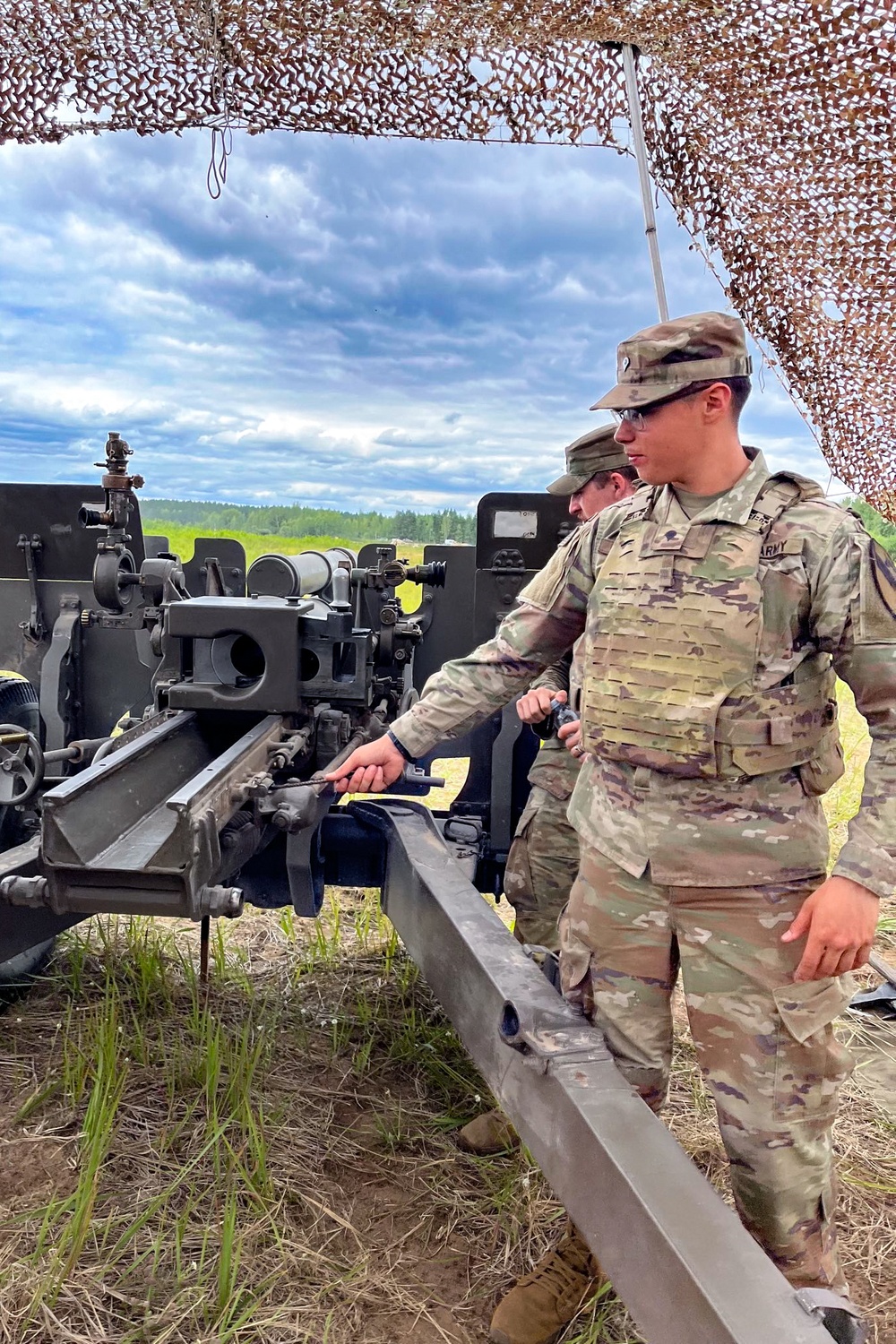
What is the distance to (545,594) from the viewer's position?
7.66 feet

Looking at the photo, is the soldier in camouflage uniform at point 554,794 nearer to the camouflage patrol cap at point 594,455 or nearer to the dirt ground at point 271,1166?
the camouflage patrol cap at point 594,455

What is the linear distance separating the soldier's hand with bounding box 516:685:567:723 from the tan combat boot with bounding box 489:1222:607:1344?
141 cm

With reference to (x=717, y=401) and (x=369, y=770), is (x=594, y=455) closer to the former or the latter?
(x=717, y=401)

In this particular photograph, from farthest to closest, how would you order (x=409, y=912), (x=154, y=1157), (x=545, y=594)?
(x=154, y=1157) → (x=409, y=912) → (x=545, y=594)

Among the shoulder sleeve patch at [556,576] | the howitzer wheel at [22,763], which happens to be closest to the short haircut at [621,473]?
the shoulder sleeve patch at [556,576]

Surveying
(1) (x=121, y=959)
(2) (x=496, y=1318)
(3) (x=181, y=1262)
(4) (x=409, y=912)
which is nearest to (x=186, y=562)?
(1) (x=121, y=959)

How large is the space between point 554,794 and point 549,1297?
4.73ft

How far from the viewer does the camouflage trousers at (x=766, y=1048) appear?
6.26 feet

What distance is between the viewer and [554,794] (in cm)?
323

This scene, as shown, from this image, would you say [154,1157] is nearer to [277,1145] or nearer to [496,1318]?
[277,1145]

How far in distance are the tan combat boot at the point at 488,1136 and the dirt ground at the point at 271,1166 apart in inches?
2.0

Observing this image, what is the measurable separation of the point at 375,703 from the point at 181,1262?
1624 millimetres

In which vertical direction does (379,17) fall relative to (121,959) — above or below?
above

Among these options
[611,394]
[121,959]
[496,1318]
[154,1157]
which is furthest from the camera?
[121,959]
